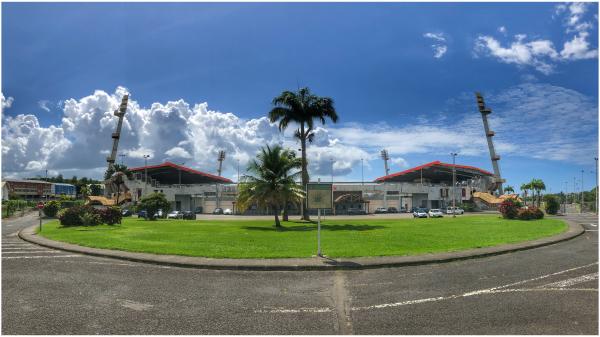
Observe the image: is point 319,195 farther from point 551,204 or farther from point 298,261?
point 551,204

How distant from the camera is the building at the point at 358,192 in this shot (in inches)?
3187

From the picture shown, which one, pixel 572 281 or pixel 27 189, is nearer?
pixel 572 281

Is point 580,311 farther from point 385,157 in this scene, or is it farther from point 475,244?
point 385,157

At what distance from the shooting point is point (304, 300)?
8219 millimetres

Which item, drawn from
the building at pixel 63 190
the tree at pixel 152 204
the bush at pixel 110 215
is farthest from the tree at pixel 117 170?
the bush at pixel 110 215

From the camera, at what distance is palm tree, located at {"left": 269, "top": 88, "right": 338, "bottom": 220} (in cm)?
3834

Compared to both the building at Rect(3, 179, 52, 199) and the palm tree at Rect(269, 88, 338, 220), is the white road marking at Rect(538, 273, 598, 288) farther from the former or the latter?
the building at Rect(3, 179, 52, 199)

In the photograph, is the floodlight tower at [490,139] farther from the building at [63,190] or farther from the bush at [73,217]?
the building at [63,190]

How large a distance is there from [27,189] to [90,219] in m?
119

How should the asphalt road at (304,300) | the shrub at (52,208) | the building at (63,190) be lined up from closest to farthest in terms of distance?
the asphalt road at (304,300) → the shrub at (52,208) → the building at (63,190)

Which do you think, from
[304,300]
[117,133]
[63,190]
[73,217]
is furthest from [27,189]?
[304,300]

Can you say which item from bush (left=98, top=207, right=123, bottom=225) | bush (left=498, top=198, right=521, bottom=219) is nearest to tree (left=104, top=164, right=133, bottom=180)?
bush (left=98, top=207, right=123, bottom=225)

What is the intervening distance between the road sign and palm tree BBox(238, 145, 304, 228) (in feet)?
56.1

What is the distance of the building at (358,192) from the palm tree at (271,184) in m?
40.6
